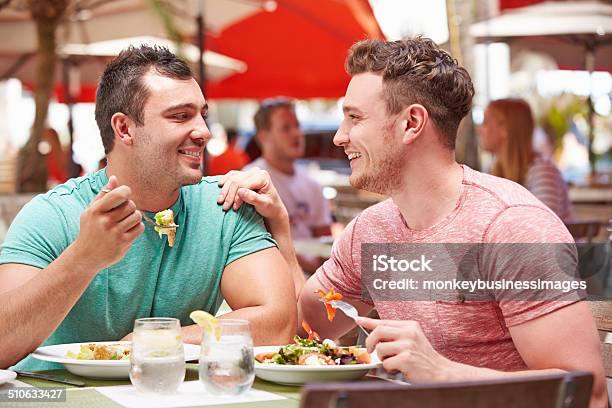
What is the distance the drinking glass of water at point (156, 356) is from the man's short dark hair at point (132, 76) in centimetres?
97

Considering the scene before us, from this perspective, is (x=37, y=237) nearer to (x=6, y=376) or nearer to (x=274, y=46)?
(x=6, y=376)

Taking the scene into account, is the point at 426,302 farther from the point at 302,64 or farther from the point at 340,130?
the point at 302,64

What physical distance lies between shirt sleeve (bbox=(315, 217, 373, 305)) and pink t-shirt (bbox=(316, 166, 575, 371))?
0.75ft

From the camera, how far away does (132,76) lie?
296cm

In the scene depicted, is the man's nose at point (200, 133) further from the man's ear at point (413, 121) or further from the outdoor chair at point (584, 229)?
the outdoor chair at point (584, 229)

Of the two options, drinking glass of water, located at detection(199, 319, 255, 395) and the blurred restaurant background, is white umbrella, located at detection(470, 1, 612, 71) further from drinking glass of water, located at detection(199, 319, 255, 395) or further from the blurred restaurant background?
drinking glass of water, located at detection(199, 319, 255, 395)

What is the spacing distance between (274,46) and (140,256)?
8.29 metres

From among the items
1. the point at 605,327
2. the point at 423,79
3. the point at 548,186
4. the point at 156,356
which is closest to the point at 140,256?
the point at 156,356

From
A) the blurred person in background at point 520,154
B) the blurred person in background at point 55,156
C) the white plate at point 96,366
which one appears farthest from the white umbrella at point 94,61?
the white plate at point 96,366

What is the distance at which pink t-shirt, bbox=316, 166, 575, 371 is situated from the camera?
234 cm

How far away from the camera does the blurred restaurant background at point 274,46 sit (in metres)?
7.59

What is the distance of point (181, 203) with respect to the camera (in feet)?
9.92

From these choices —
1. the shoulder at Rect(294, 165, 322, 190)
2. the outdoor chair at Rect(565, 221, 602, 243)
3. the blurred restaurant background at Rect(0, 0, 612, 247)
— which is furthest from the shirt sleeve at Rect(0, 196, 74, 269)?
the shoulder at Rect(294, 165, 322, 190)

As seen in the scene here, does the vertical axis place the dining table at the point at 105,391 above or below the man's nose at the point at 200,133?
below
